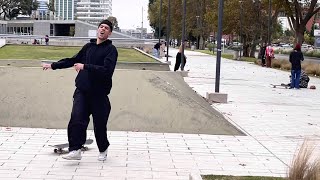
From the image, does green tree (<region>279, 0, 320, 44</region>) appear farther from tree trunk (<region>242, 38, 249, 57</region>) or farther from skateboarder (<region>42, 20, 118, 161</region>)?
skateboarder (<region>42, 20, 118, 161</region>)

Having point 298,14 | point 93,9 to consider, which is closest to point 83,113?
point 298,14

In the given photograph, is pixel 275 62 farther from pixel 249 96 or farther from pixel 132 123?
pixel 132 123

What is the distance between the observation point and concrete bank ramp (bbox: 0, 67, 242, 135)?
9.67 meters

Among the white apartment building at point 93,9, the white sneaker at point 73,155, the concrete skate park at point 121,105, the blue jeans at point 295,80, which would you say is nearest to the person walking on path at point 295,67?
the blue jeans at point 295,80

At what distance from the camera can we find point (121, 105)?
1006cm

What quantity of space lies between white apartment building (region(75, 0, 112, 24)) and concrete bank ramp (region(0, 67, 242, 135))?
125 metres

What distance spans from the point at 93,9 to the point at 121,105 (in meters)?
141

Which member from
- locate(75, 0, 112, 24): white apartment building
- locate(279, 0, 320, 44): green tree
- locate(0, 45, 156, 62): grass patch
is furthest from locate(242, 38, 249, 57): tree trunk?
locate(75, 0, 112, 24): white apartment building

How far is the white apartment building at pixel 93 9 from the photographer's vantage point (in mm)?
138500

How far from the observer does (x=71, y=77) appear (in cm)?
1078

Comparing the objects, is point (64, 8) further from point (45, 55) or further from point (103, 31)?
point (103, 31)

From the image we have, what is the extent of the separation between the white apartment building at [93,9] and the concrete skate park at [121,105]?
411 feet

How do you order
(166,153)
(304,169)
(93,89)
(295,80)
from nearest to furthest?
(304,169) → (93,89) → (166,153) → (295,80)

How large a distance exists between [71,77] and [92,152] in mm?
3577
